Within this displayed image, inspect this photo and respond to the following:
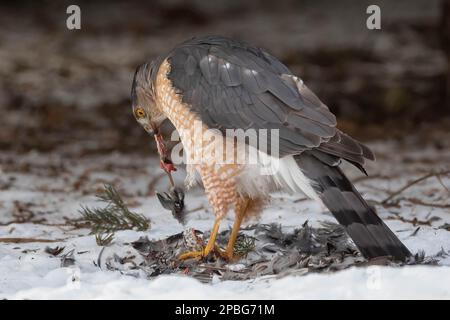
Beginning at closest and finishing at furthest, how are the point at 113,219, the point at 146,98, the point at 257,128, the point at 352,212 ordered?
the point at 352,212 → the point at 257,128 → the point at 113,219 → the point at 146,98

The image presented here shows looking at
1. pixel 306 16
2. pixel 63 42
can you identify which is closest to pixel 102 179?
pixel 63 42

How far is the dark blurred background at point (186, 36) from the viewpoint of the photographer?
9219mm

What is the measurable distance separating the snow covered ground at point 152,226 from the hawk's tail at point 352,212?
182 millimetres

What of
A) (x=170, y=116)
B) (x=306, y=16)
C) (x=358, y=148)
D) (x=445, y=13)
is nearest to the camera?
(x=358, y=148)

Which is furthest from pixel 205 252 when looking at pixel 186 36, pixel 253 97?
pixel 186 36

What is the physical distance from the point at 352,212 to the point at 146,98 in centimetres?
184

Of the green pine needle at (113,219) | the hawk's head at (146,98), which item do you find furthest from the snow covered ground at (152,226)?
the hawk's head at (146,98)

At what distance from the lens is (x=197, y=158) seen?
4.72 metres

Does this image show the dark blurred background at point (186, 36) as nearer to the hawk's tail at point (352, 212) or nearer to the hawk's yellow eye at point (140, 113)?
the hawk's yellow eye at point (140, 113)

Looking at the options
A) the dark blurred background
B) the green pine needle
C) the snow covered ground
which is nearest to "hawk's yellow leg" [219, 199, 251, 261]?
the snow covered ground

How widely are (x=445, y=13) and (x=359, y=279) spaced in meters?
5.75

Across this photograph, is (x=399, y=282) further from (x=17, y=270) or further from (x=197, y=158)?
(x=17, y=270)

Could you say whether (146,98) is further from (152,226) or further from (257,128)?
(257,128)

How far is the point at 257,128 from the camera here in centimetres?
460
